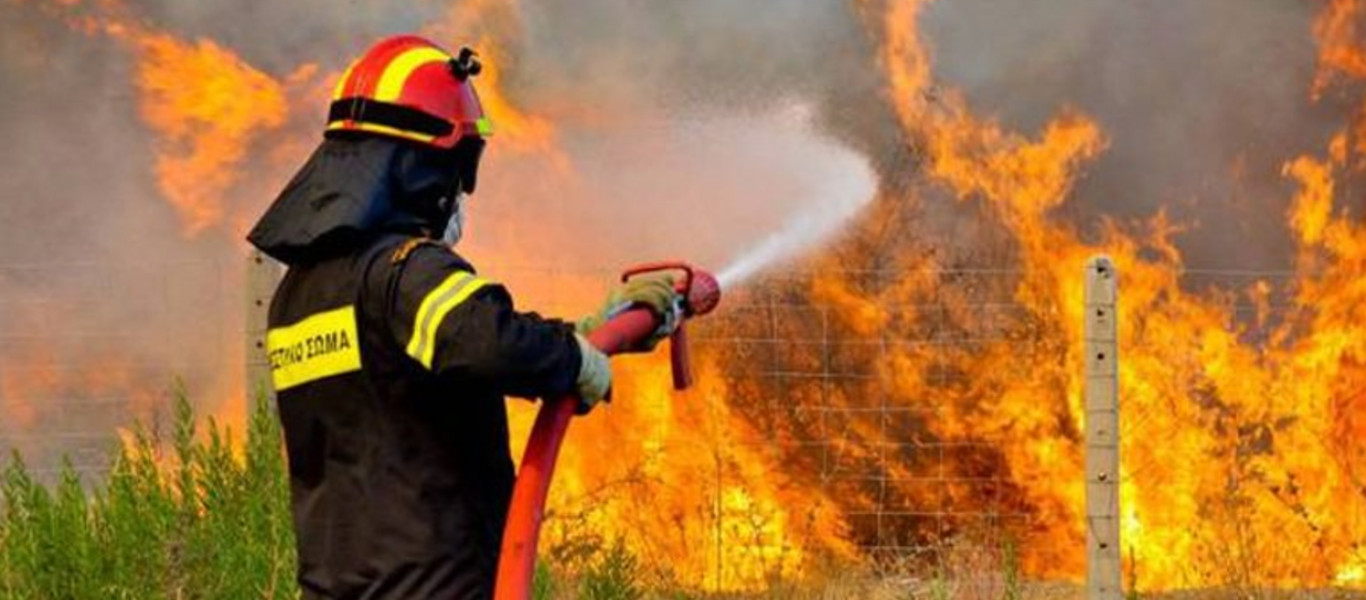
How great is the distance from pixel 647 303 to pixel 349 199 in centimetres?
61

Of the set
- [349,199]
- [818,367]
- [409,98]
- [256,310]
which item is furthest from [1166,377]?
[349,199]

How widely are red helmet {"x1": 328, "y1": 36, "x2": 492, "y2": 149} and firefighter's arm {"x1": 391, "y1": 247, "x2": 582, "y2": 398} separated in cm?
30

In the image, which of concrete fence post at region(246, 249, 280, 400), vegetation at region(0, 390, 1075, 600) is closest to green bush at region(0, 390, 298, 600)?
vegetation at region(0, 390, 1075, 600)

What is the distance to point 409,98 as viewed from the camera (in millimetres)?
3057

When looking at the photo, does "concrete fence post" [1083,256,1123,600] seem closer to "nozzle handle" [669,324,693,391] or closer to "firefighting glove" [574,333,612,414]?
"nozzle handle" [669,324,693,391]

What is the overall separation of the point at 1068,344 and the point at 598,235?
116 inches

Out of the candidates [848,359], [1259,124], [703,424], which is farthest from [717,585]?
[1259,124]

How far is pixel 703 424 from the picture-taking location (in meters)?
9.21

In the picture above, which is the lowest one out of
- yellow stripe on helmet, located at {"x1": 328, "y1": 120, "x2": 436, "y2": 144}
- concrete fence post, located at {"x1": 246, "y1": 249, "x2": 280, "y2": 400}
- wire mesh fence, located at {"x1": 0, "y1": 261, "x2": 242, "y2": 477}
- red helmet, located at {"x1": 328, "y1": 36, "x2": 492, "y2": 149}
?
yellow stripe on helmet, located at {"x1": 328, "y1": 120, "x2": 436, "y2": 144}

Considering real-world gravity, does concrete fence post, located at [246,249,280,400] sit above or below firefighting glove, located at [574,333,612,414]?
above

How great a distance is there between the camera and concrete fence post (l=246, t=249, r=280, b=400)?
6.52 m

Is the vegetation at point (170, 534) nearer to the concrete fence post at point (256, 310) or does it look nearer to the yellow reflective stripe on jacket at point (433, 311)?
the concrete fence post at point (256, 310)

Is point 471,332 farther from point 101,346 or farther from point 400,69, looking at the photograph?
point 101,346

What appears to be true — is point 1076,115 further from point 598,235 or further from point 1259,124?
point 598,235
